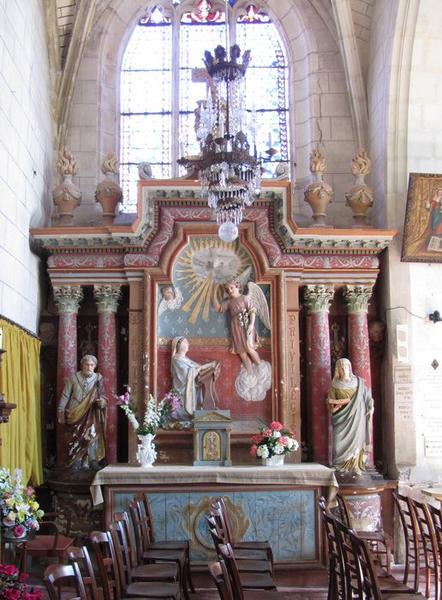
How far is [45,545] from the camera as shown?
8375 millimetres

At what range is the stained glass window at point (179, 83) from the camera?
1356cm

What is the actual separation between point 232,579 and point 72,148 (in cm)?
919

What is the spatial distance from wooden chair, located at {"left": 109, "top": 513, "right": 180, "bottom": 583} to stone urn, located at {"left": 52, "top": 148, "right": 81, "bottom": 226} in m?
5.86

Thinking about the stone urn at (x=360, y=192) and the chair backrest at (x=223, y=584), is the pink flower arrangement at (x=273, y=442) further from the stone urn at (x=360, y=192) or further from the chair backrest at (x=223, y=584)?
the chair backrest at (x=223, y=584)

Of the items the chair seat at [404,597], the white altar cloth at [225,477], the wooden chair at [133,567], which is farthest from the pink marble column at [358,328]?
the chair seat at [404,597]

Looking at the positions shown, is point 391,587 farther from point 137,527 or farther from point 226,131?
point 226,131

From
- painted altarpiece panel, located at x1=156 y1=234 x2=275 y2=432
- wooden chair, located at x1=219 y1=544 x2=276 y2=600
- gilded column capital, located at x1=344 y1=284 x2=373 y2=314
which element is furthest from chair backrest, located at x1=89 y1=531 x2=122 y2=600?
gilded column capital, located at x1=344 y1=284 x2=373 y2=314

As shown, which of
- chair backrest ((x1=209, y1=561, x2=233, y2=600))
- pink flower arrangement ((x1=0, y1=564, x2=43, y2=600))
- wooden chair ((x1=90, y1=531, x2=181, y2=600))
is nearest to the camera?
chair backrest ((x1=209, y1=561, x2=233, y2=600))

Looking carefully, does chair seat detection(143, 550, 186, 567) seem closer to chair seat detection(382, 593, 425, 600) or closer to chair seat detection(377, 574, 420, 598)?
chair seat detection(377, 574, 420, 598)

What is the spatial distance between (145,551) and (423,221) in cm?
616

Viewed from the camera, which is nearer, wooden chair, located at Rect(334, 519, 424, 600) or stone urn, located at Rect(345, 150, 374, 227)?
wooden chair, located at Rect(334, 519, 424, 600)

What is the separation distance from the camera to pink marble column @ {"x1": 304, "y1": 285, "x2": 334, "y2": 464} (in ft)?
37.0

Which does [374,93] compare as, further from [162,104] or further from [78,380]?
[78,380]

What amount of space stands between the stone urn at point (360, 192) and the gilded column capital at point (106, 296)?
376cm
